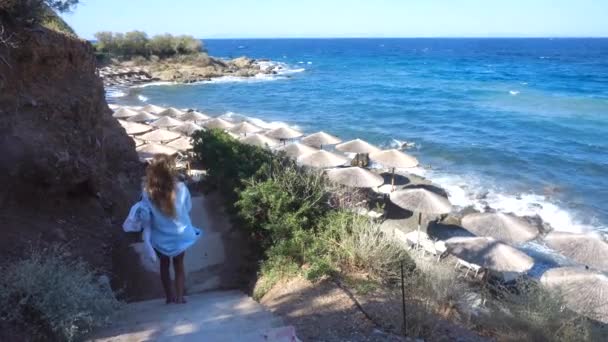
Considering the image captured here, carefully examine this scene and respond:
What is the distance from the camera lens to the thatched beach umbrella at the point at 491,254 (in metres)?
10.5

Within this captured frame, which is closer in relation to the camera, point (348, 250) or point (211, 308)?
point (211, 308)

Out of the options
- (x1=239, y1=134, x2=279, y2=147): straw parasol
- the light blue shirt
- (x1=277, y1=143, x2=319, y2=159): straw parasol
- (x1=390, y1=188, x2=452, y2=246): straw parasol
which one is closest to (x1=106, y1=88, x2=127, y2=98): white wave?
(x1=239, y1=134, x2=279, y2=147): straw parasol

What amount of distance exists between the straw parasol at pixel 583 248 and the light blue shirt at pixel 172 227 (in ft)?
30.3

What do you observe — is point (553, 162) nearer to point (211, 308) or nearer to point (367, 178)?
point (367, 178)

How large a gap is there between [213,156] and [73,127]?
3.57 metres

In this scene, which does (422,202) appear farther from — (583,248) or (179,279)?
(179,279)

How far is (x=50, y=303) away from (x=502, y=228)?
35.0ft

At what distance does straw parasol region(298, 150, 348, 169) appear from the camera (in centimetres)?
1669

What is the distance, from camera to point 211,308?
16.2ft

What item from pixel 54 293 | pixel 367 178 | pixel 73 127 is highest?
pixel 73 127

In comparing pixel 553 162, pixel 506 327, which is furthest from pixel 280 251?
pixel 553 162

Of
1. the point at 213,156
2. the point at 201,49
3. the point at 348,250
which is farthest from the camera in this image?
the point at 201,49

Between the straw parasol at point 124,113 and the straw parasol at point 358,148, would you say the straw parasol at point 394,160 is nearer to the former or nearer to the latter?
the straw parasol at point 358,148

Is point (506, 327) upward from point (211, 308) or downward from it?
downward
